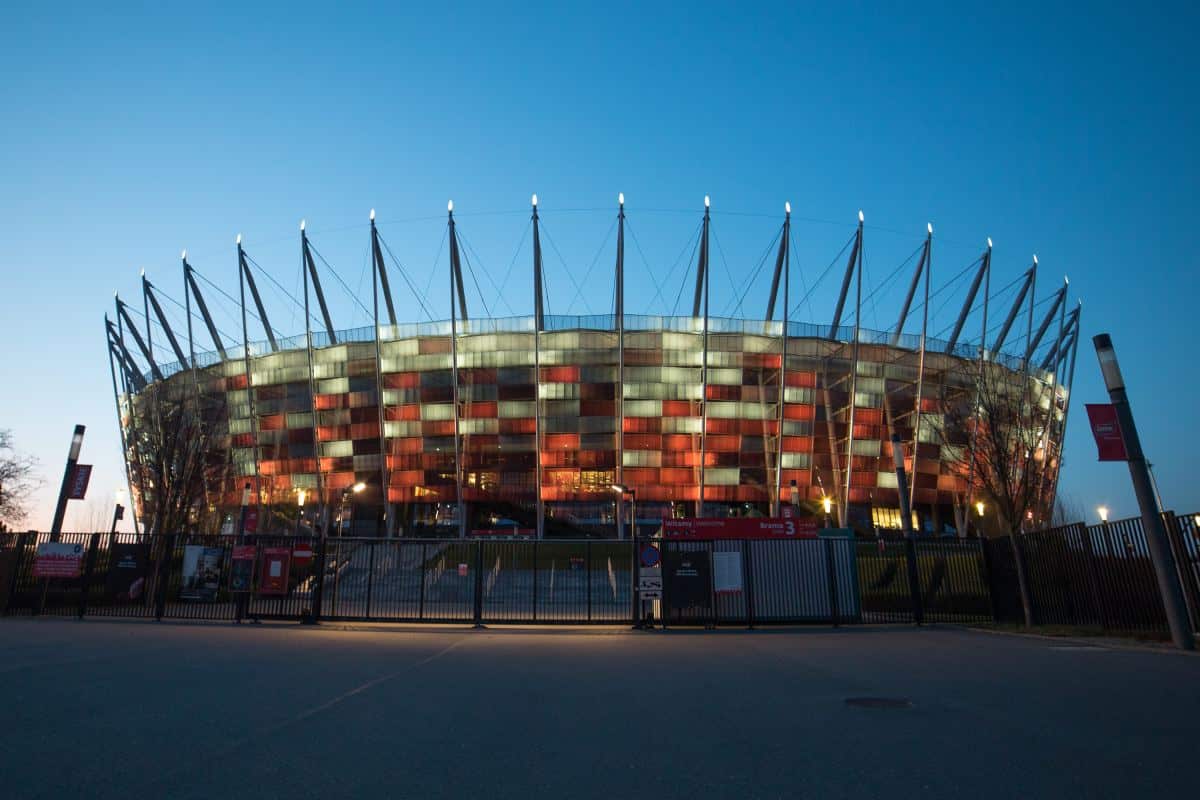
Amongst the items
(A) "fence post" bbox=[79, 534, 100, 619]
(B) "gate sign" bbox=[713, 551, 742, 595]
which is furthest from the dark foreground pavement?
(A) "fence post" bbox=[79, 534, 100, 619]

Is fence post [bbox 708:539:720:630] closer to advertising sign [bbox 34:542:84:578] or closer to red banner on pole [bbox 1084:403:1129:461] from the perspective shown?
red banner on pole [bbox 1084:403:1129:461]

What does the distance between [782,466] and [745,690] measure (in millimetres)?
60722

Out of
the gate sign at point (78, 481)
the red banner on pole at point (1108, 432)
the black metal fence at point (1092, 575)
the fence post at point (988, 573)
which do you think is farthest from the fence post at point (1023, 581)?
the gate sign at point (78, 481)

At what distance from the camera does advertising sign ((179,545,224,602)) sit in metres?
21.5

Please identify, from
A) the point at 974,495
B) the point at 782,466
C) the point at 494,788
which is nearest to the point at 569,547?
the point at 782,466

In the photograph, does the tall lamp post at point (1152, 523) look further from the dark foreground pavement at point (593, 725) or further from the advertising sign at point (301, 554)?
the advertising sign at point (301, 554)

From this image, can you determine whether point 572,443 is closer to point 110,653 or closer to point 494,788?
point 110,653

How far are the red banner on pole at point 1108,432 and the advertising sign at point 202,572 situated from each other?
76.4ft

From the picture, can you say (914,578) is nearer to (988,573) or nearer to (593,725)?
(988,573)

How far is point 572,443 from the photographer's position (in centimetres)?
6800

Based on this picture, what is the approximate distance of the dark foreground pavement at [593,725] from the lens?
191 inches

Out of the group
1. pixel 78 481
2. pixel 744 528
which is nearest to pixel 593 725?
pixel 744 528

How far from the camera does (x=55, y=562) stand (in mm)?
21312

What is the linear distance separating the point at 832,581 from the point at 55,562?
23.1m
